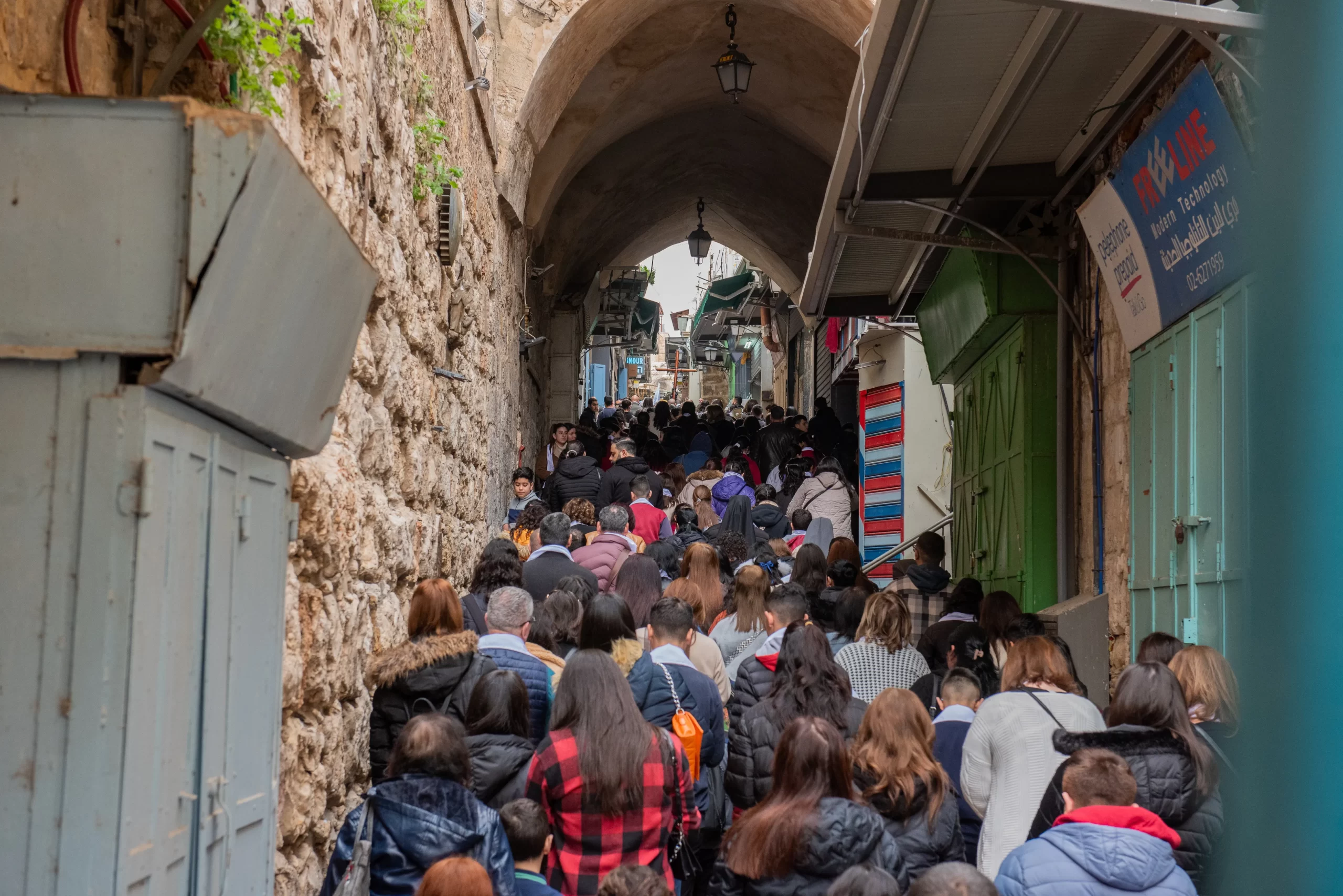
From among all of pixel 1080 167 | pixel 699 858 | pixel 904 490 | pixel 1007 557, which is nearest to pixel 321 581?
pixel 699 858

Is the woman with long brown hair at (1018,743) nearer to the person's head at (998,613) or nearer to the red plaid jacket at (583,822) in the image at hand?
the red plaid jacket at (583,822)

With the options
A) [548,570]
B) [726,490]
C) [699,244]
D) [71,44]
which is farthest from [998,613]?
[699,244]

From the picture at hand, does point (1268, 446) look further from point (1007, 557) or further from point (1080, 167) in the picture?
point (1007, 557)

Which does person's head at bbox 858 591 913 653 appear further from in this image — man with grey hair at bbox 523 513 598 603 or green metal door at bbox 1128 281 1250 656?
man with grey hair at bbox 523 513 598 603

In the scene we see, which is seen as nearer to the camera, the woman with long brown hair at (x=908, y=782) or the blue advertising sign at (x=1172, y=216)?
the woman with long brown hair at (x=908, y=782)

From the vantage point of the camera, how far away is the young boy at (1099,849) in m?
2.71

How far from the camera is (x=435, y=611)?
409 cm

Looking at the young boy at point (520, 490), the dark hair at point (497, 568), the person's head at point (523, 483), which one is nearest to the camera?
the dark hair at point (497, 568)

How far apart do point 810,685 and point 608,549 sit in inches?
125

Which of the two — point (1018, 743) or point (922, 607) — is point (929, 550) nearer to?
point (922, 607)

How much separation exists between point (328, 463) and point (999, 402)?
5327 mm

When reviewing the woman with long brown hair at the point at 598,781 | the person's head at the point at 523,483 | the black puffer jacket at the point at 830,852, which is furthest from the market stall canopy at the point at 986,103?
the person's head at the point at 523,483

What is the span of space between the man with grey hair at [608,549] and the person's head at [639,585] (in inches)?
31.9

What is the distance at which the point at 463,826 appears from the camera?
3.06 metres
